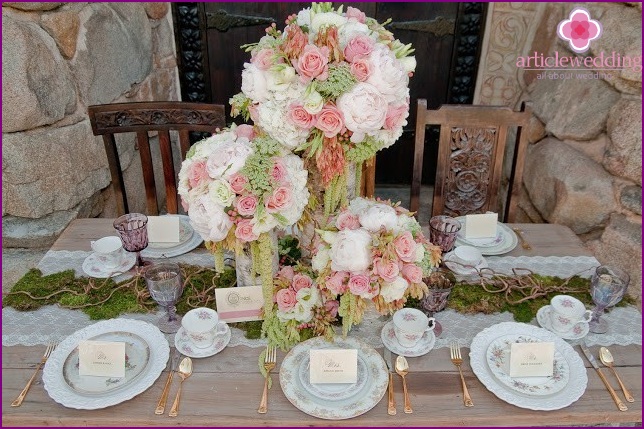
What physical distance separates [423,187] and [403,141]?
33cm

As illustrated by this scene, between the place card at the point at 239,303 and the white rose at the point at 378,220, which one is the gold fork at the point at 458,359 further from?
the place card at the point at 239,303

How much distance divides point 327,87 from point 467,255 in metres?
0.73

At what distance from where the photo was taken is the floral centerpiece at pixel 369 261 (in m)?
1.03

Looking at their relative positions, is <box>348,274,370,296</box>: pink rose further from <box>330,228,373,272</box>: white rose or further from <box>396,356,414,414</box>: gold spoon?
<box>396,356,414,414</box>: gold spoon

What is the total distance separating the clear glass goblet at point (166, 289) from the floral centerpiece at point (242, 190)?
0.19 metres

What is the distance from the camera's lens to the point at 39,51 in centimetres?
173

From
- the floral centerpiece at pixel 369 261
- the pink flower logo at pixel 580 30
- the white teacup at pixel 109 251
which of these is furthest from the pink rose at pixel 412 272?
the pink flower logo at pixel 580 30

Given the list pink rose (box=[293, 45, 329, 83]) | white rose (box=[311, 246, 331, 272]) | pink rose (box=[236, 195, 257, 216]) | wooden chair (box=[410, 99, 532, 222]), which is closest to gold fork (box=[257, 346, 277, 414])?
white rose (box=[311, 246, 331, 272])

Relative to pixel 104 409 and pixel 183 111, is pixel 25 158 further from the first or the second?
pixel 104 409

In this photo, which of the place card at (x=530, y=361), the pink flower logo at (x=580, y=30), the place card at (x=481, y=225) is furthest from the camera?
the pink flower logo at (x=580, y=30)

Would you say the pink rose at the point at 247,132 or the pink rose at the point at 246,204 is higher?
the pink rose at the point at 247,132

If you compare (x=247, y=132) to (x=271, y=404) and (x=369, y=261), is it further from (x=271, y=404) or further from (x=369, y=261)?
(x=271, y=404)

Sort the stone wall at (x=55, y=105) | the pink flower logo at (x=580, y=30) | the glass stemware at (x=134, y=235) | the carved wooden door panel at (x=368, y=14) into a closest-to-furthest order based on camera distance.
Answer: the glass stemware at (x=134, y=235)
the stone wall at (x=55, y=105)
the pink flower logo at (x=580, y=30)
the carved wooden door panel at (x=368, y=14)

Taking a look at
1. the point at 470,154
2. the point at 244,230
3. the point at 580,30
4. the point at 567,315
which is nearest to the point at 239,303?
the point at 244,230
